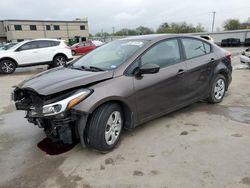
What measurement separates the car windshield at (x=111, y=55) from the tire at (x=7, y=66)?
7.82m

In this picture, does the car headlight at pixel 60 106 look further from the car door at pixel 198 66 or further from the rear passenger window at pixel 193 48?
the rear passenger window at pixel 193 48

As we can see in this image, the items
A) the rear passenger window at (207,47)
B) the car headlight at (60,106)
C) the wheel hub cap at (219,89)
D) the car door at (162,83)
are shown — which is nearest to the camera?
the car headlight at (60,106)

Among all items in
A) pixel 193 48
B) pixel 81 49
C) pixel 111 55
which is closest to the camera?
pixel 111 55

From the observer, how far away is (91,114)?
8.93 ft

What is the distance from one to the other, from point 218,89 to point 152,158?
2635mm

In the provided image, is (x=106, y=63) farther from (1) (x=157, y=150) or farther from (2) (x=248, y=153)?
(2) (x=248, y=153)

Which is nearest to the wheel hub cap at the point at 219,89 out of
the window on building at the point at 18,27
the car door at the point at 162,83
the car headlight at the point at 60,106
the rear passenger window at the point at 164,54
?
Result: the car door at the point at 162,83

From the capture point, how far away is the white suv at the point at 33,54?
399 inches

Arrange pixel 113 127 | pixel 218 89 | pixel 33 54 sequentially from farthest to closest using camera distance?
pixel 33 54, pixel 218 89, pixel 113 127

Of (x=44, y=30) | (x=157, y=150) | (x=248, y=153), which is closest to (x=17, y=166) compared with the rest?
(x=157, y=150)

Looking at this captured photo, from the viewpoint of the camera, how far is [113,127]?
9.62ft

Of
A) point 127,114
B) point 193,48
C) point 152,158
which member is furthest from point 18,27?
point 152,158

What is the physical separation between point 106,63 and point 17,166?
187 cm

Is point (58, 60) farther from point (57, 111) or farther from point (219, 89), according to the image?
point (57, 111)
